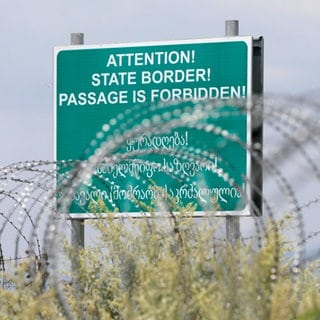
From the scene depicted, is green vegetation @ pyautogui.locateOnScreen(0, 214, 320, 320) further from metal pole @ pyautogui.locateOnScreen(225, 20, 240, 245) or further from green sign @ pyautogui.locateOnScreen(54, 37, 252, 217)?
green sign @ pyautogui.locateOnScreen(54, 37, 252, 217)

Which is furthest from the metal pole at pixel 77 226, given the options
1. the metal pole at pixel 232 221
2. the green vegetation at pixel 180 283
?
the green vegetation at pixel 180 283

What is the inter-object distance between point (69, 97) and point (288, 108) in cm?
1229

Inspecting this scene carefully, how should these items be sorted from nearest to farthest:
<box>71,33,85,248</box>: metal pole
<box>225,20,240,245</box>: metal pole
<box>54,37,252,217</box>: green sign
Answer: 1. <box>225,20,240,245</box>: metal pole
2. <box>71,33,85,248</box>: metal pole
3. <box>54,37,252,217</box>: green sign

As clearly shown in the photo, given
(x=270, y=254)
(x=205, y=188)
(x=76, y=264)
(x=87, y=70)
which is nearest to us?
(x=270, y=254)

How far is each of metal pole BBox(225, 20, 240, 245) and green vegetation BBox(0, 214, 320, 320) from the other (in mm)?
5123

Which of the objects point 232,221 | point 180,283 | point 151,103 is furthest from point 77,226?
point 180,283

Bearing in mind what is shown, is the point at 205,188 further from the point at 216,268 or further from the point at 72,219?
the point at 216,268

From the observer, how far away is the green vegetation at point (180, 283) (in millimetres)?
8367

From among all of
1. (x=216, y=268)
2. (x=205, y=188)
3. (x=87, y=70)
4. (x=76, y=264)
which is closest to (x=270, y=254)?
(x=216, y=268)

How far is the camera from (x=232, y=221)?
18.5m

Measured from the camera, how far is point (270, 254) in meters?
8.52

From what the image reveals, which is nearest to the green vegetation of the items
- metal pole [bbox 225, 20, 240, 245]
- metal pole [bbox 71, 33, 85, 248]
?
metal pole [bbox 225, 20, 240, 245]

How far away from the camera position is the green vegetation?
8.37 m

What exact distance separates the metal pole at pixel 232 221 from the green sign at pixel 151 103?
123 mm
